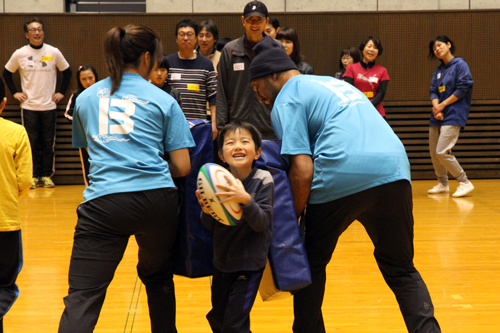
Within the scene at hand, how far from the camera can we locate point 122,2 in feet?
28.4

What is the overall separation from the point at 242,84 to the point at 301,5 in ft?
14.5

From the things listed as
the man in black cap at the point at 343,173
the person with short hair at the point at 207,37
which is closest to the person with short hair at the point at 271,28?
the person with short hair at the point at 207,37

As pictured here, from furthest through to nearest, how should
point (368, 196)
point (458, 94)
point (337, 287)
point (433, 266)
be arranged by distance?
point (458, 94)
point (433, 266)
point (337, 287)
point (368, 196)

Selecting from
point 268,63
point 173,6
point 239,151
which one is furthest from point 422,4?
point 239,151

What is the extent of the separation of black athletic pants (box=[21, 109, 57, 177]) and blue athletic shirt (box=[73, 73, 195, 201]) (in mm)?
6048

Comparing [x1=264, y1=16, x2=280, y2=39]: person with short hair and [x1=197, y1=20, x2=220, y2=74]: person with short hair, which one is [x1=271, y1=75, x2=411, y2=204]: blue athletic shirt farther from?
[x1=197, y1=20, x2=220, y2=74]: person with short hair

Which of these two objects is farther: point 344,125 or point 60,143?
point 60,143

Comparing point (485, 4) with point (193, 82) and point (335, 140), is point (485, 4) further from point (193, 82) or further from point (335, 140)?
point (335, 140)

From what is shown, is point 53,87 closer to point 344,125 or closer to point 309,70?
point 309,70

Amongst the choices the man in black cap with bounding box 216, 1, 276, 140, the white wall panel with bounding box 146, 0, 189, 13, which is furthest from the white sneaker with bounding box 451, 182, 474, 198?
the white wall panel with bounding box 146, 0, 189, 13

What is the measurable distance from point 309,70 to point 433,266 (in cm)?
213

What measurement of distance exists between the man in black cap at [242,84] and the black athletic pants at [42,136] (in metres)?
4.20

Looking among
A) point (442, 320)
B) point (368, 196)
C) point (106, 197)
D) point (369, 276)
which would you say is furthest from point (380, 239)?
point (369, 276)

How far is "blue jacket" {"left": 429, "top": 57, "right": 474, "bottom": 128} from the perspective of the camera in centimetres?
647
